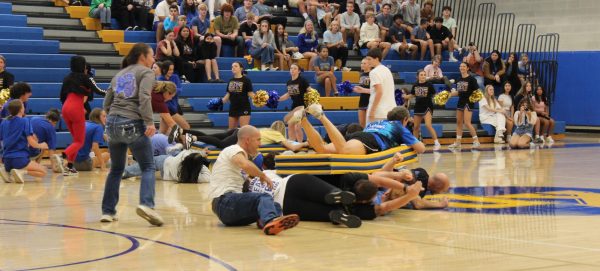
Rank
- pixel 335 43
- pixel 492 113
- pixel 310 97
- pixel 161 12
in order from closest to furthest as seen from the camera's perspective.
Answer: pixel 310 97
pixel 161 12
pixel 492 113
pixel 335 43

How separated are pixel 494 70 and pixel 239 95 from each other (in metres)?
9.99

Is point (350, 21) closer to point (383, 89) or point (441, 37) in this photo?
point (441, 37)

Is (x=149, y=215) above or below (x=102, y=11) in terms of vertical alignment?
below

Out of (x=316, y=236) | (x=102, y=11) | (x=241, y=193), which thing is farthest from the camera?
(x=102, y=11)

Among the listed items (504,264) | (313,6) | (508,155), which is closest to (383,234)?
(504,264)

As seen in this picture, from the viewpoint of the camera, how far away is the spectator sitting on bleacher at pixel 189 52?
21.6m

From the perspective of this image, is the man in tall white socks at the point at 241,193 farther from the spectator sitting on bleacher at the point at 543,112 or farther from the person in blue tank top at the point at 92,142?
the spectator sitting on bleacher at the point at 543,112

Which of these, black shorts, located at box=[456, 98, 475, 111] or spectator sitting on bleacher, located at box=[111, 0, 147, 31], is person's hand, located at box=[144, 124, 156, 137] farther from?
black shorts, located at box=[456, 98, 475, 111]

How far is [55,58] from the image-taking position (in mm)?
20812

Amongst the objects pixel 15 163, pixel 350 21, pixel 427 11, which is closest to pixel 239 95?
pixel 15 163

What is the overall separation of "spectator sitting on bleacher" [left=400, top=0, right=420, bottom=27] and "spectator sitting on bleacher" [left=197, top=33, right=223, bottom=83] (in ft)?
26.3

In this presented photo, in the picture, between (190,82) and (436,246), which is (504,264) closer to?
(436,246)

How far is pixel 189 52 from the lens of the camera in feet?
71.4

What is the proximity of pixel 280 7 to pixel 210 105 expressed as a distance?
8.51m
